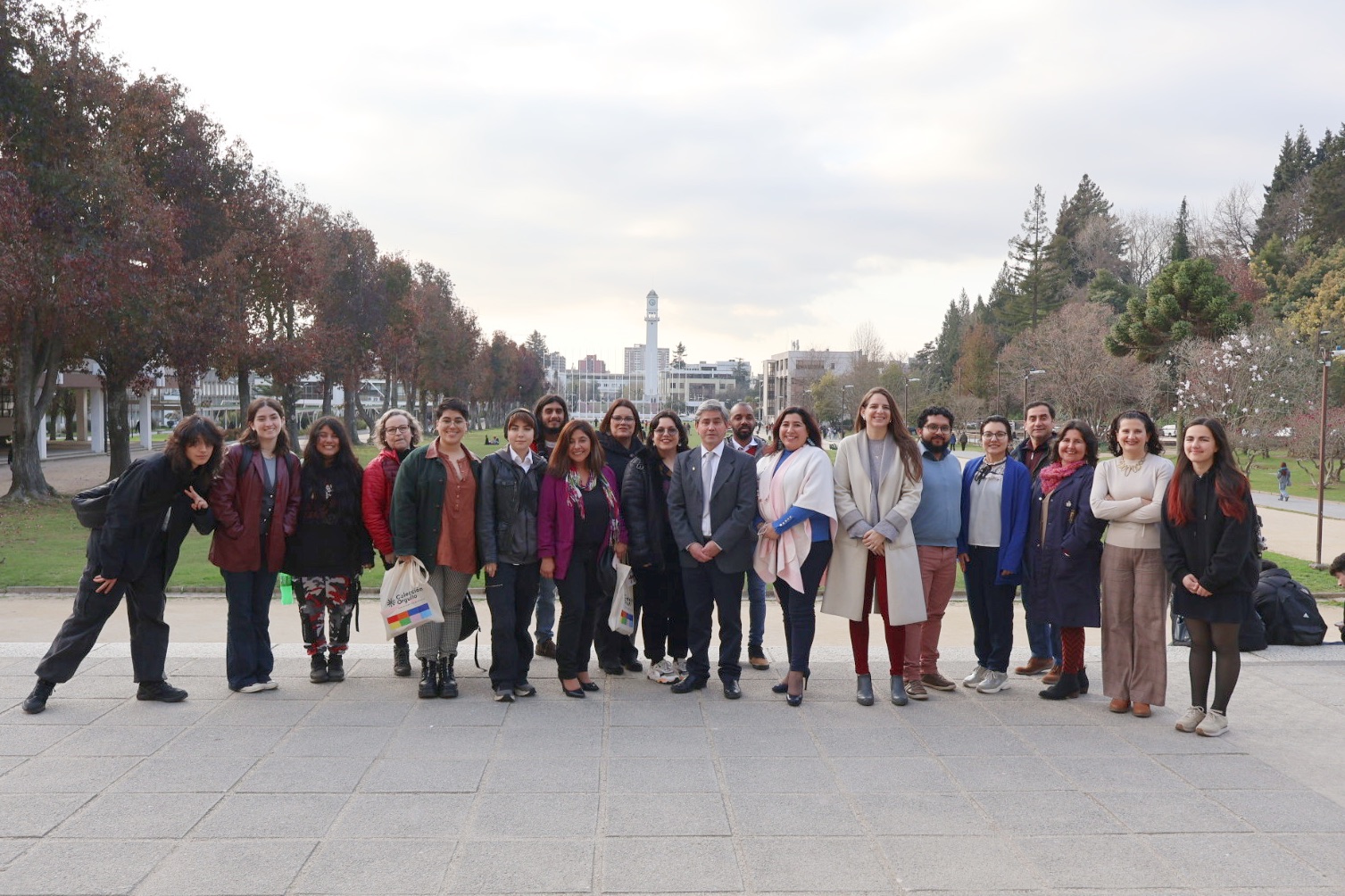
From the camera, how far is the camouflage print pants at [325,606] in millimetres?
5934

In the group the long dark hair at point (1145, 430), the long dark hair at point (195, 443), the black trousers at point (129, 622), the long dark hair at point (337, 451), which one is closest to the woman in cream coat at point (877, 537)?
the long dark hair at point (1145, 430)

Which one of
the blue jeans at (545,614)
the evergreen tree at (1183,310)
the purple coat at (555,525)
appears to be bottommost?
the blue jeans at (545,614)

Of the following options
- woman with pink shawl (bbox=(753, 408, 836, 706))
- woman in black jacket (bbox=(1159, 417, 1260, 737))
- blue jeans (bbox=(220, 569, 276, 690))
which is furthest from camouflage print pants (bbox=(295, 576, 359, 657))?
woman in black jacket (bbox=(1159, 417, 1260, 737))

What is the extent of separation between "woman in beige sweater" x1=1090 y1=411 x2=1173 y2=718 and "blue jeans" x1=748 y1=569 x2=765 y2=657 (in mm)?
2226

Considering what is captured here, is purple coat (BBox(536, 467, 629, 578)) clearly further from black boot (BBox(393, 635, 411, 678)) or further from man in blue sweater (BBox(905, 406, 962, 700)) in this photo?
man in blue sweater (BBox(905, 406, 962, 700))

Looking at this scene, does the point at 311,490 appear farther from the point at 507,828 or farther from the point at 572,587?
the point at 507,828

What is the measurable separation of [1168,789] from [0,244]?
17490mm

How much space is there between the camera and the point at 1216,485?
16.8 feet

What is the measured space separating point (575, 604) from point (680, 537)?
0.75m

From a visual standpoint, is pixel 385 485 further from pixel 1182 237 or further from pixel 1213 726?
pixel 1182 237

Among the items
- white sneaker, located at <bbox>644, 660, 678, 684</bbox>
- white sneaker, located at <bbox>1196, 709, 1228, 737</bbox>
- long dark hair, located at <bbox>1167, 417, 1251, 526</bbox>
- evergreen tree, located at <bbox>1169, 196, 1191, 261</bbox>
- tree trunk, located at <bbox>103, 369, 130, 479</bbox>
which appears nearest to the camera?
long dark hair, located at <bbox>1167, 417, 1251, 526</bbox>

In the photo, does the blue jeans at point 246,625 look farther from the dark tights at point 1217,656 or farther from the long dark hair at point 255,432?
the dark tights at point 1217,656

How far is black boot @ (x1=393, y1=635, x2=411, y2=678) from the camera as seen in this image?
6.29 metres

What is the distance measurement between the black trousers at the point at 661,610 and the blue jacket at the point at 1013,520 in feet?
6.01
